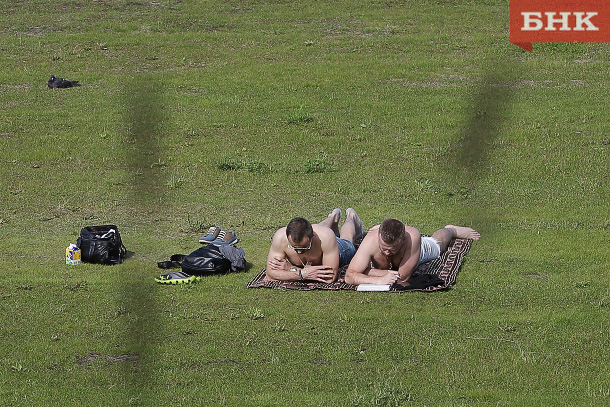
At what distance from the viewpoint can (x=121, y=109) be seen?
873 inches

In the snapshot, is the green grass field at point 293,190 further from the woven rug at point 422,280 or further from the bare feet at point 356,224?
the bare feet at point 356,224

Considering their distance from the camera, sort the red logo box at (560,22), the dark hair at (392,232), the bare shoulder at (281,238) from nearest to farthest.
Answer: the dark hair at (392,232), the bare shoulder at (281,238), the red logo box at (560,22)

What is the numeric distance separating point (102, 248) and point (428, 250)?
4.29 m

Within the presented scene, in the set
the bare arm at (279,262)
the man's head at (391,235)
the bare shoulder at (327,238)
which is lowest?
the bare arm at (279,262)

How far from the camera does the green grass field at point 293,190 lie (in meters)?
8.48

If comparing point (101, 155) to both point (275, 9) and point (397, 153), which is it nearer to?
point (397, 153)

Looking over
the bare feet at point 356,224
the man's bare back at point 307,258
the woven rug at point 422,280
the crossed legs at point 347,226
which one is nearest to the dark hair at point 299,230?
the man's bare back at point 307,258

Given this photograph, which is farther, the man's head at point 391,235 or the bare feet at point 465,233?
the bare feet at point 465,233

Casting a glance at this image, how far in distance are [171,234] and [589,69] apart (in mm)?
14235

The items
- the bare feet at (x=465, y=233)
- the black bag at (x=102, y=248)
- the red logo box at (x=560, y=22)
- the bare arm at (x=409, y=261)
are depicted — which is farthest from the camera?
the red logo box at (x=560, y=22)

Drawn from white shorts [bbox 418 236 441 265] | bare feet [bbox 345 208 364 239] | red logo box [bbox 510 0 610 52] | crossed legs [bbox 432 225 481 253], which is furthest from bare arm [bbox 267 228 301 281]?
red logo box [bbox 510 0 610 52]

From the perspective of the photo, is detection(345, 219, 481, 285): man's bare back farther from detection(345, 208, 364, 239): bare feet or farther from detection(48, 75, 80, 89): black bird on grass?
detection(48, 75, 80, 89): black bird on grass

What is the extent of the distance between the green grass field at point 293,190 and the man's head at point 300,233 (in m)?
0.65

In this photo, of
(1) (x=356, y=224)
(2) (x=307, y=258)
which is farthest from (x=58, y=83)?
(2) (x=307, y=258)
